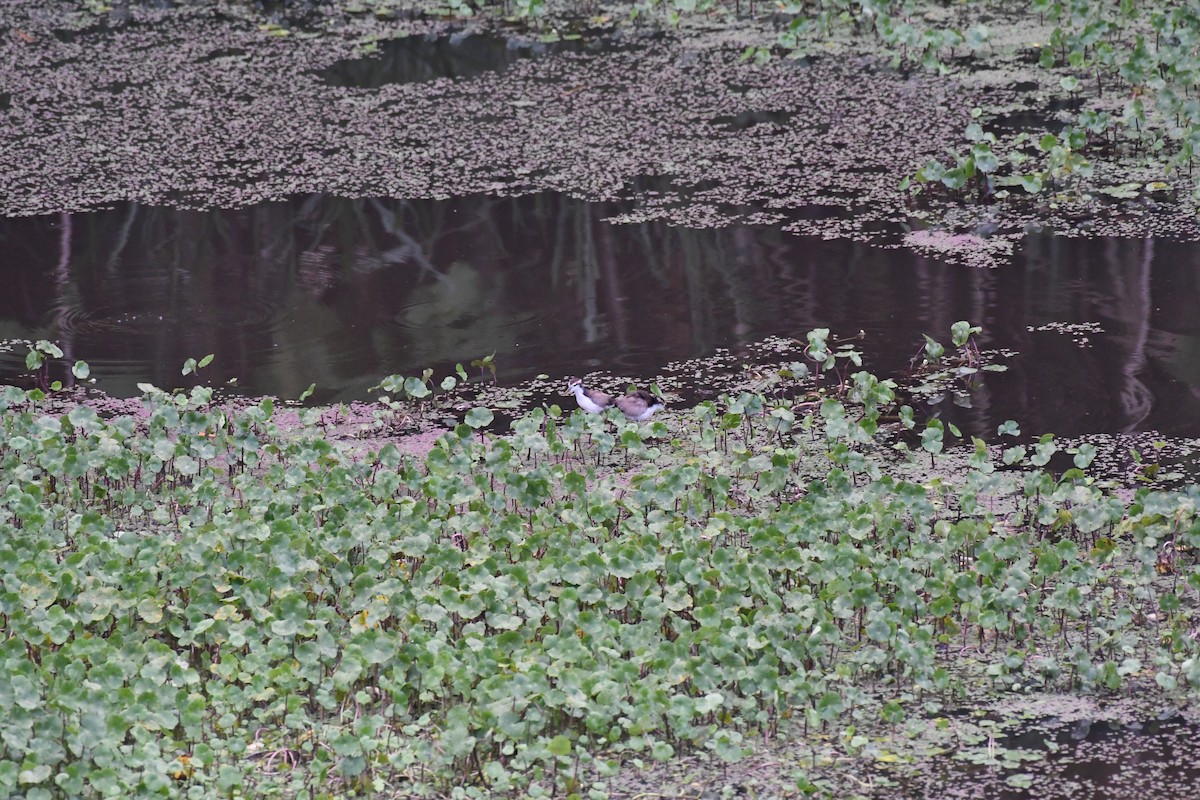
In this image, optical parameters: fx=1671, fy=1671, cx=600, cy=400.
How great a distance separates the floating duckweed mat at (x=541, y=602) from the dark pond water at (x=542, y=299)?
28.3 inches

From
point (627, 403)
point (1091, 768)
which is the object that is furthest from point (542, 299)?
point (1091, 768)

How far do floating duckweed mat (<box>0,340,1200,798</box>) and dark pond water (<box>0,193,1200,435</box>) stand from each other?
72 cm

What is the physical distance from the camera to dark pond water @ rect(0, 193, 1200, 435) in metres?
4.93

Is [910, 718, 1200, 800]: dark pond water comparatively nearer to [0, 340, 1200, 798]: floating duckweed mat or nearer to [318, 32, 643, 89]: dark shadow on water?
[0, 340, 1200, 798]: floating duckweed mat

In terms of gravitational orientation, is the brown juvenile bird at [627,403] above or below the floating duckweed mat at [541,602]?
above

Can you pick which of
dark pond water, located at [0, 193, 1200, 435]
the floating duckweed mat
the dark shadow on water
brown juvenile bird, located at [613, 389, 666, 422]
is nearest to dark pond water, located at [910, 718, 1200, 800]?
the floating duckweed mat

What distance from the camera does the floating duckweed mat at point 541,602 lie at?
2.98 metres

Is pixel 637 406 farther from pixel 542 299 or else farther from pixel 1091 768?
pixel 1091 768

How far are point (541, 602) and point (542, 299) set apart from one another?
2.29m

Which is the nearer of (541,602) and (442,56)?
(541,602)

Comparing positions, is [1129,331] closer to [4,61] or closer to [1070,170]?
[1070,170]

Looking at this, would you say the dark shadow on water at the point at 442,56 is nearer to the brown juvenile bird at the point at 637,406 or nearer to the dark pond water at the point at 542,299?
the dark pond water at the point at 542,299

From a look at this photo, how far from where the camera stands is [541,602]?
3.45 m

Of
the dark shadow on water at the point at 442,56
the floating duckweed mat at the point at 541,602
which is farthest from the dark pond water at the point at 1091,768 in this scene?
the dark shadow on water at the point at 442,56
